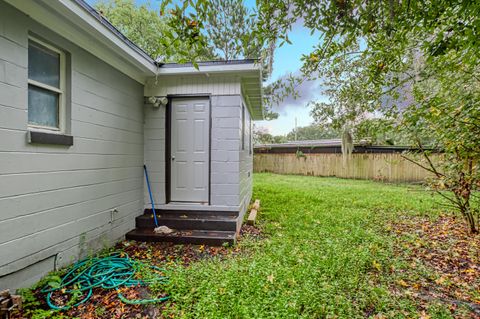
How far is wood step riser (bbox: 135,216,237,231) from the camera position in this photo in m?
4.08

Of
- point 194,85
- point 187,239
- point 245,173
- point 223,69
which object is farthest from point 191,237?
point 223,69

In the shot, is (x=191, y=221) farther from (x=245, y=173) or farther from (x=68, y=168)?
(x=245, y=173)

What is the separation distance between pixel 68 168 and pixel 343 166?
47.6 ft

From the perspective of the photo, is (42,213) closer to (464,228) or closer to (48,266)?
(48,266)

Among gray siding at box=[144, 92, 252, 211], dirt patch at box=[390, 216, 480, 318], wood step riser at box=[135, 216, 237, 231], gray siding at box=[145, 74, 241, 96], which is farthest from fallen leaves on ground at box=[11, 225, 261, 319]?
gray siding at box=[145, 74, 241, 96]

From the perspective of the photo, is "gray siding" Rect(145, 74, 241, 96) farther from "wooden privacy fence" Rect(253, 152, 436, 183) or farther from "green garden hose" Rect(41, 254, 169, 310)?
"wooden privacy fence" Rect(253, 152, 436, 183)

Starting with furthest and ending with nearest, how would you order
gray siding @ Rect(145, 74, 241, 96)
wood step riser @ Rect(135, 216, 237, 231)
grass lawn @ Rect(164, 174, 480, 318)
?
gray siding @ Rect(145, 74, 241, 96), wood step riser @ Rect(135, 216, 237, 231), grass lawn @ Rect(164, 174, 480, 318)

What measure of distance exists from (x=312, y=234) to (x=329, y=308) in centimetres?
210

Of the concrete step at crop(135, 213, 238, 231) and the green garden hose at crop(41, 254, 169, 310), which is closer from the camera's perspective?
the green garden hose at crop(41, 254, 169, 310)

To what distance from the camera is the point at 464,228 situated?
4.61 m

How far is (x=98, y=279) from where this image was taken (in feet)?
8.96

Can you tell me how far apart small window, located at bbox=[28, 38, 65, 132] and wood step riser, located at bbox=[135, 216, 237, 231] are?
2126 millimetres

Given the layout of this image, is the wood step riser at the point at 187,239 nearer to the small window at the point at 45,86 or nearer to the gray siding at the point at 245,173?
the gray siding at the point at 245,173

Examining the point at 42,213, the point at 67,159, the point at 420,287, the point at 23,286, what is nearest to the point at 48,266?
the point at 23,286
